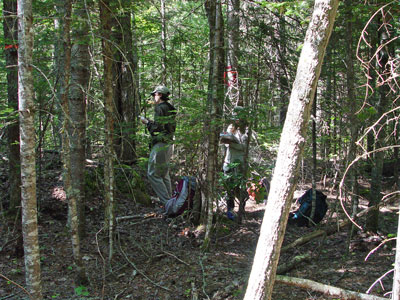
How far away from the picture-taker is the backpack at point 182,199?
7371 millimetres

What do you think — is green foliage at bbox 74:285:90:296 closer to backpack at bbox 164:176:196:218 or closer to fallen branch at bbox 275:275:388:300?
fallen branch at bbox 275:275:388:300

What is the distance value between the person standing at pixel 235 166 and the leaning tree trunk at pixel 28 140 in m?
3.38

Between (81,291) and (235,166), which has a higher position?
(235,166)

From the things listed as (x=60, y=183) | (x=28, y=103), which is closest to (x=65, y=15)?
(x=28, y=103)

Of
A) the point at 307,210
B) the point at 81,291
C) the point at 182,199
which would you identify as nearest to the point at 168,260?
the point at 81,291

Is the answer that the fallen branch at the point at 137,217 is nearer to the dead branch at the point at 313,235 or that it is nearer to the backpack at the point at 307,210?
the dead branch at the point at 313,235

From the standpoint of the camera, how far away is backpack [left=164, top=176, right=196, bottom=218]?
7.37m

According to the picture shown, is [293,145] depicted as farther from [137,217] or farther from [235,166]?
[137,217]

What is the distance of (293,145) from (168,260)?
3.74 metres

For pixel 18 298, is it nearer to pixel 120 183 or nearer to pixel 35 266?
pixel 35 266

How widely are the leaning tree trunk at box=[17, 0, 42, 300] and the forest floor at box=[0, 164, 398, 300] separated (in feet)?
3.00

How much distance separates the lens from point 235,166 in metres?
7.33

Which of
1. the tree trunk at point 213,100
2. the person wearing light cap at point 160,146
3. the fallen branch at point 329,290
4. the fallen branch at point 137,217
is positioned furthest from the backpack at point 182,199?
the fallen branch at point 329,290

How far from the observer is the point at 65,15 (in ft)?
14.3
